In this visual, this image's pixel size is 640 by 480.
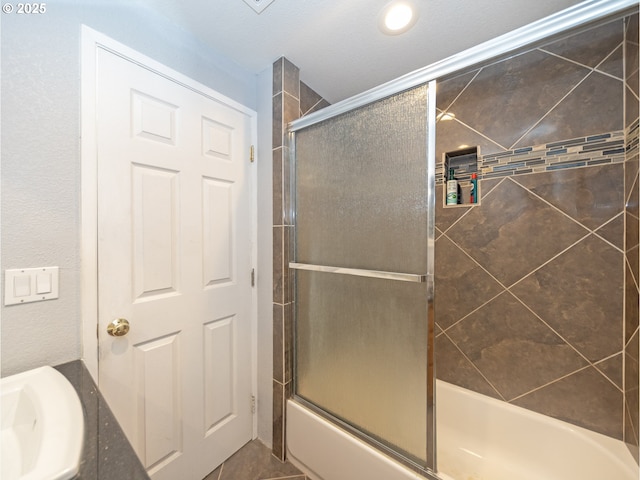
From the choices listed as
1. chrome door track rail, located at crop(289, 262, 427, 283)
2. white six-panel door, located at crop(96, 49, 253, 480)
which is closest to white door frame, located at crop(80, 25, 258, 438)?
white six-panel door, located at crop(96, 49, 253, 480)

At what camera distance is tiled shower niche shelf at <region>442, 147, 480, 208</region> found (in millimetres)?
1461

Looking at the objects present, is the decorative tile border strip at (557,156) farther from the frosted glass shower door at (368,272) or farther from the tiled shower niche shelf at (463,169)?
the frosted glass shower door at (368,272)

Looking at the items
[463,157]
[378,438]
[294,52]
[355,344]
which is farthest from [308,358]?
[294,52]

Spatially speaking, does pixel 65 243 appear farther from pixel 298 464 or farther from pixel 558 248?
pixel 558 248

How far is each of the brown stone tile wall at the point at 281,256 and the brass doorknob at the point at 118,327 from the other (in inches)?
26.0

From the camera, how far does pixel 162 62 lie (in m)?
1.09

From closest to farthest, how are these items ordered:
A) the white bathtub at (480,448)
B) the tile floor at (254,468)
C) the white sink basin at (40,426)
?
the white sink basin at (40,426), the white bathtub at (480,448), the tile floor at (254,468)

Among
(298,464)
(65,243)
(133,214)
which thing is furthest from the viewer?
(298,464)

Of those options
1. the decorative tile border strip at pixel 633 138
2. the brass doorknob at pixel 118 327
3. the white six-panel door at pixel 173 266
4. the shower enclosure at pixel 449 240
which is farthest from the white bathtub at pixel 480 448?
the decorative tile border strip at pixel 633 138

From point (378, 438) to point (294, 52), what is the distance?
1.95 metres

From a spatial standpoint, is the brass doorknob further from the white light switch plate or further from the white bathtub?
the white bathtub

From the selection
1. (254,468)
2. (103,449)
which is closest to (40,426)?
(103,449)

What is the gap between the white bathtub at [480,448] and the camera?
102 centimetres

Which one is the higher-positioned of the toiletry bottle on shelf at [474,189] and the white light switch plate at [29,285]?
the toiletry bottle on shelf at [474,189]
